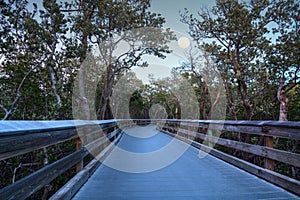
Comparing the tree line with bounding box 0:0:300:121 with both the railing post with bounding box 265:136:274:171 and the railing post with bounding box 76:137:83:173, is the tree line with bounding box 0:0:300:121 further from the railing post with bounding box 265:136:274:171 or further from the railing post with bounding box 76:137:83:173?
the railing post with bounding box 265:136:274:171

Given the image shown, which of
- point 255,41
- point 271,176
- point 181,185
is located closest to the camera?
point 271,176

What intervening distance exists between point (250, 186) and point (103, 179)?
177 cm

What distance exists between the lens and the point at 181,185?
108 inches

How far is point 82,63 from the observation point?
8641mm

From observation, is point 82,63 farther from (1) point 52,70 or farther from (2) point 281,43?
(2) point 281,43

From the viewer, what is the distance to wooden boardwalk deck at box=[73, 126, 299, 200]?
7.75 feet

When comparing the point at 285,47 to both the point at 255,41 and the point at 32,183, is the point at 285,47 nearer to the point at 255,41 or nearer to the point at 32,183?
the point at 255,41

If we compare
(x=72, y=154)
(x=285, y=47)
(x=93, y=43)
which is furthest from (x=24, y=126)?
(x=93, y=43)

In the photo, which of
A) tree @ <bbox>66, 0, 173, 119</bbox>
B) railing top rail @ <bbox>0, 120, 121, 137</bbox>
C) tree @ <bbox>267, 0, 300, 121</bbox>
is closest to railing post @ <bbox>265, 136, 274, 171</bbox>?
railing top rail @ <bbox>0, 120, 121, 137</bbox>

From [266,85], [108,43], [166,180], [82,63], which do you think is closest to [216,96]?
[266,85]

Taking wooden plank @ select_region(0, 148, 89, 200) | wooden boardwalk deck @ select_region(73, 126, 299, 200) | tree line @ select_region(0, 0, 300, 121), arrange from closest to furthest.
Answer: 1. wooden plank @ select_region(0, 148, 89, 200)
2. wooden boardwalk deck @ select_region(73, 126, 299, 200)
3. tree line @ select_region(0, 0, 300, 121)

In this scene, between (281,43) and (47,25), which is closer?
(281,43)

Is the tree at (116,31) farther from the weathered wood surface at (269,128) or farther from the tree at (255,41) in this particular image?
the weathered wood surface at (269,128)

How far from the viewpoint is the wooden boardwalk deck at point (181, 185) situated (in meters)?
2.36
